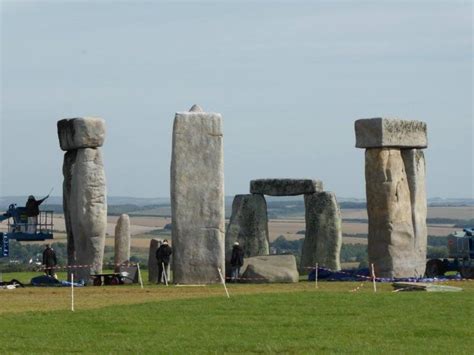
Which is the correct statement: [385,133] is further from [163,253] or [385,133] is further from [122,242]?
[122,242]

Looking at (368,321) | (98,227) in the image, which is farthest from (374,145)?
(368,321)

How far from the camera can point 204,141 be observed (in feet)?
100

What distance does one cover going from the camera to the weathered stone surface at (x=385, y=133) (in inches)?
1258

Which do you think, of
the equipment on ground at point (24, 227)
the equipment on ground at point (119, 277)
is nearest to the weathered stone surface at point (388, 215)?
the equipment on ground at point (119, 277)

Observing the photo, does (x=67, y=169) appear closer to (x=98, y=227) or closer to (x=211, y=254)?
(x=98, y=227)

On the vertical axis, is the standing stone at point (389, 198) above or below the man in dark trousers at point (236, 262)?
above

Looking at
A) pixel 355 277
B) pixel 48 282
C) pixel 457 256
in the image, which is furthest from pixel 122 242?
pixel 457 256

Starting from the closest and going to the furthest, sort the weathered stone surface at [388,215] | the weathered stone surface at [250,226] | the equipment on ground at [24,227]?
1. the weathered stone surface at [388,215]
2. the equipment on ground at [24,227]
3. the weathered stone surface at [250,226]

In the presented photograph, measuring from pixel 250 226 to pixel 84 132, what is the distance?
1093 centimetres

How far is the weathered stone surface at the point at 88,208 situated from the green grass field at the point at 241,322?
5058mm

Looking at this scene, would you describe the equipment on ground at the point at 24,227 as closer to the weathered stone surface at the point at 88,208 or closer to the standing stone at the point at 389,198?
the weathered stone surface at the point at 88,208

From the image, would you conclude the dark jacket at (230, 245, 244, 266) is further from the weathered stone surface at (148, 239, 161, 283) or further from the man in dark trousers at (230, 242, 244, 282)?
the weathered stone surface at (148, 239, 161, 283)

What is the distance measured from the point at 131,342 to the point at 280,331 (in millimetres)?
2222

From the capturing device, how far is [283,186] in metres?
42.6
